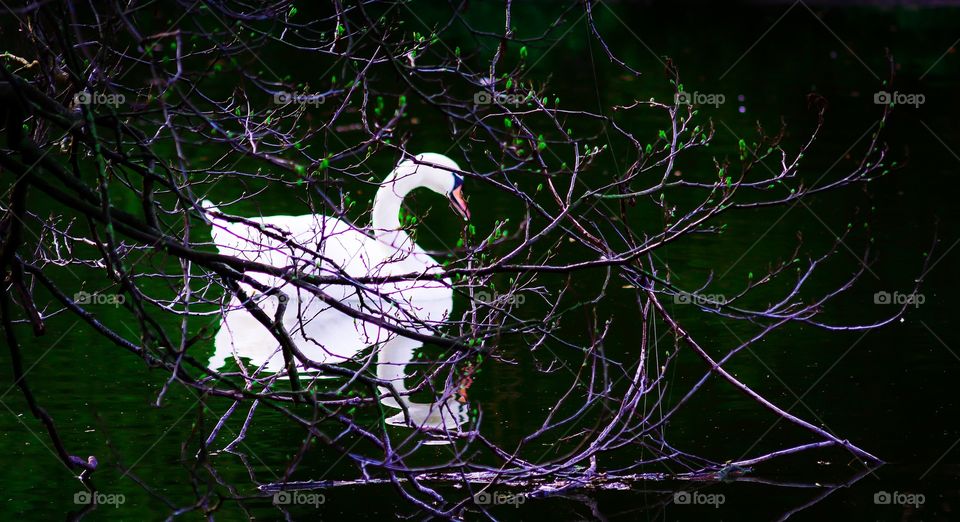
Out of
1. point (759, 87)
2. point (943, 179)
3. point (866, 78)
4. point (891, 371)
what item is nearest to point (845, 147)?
point (943, 179)

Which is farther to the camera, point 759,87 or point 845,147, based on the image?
point 759,87

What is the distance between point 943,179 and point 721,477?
975 centimetres

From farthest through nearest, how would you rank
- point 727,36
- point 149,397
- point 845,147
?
point 727,36 → point 845,147 → point 149,397

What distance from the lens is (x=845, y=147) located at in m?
17.4

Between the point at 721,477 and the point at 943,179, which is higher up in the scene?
the point at 943,179

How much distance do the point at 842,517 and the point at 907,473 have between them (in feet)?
2.25

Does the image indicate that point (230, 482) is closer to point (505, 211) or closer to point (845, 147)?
point (505, 211)

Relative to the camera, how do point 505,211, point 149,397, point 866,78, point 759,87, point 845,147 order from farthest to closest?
1. point 866,78
2. point 759,87
3. point 845,147
4. point 505,211
5. point 149,397

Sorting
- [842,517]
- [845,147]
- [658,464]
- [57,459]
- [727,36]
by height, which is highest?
[727,36]

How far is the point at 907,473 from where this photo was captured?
645 cm

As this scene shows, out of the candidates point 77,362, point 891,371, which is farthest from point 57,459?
point 891,371

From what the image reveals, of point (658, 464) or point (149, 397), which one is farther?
point (149, 397)

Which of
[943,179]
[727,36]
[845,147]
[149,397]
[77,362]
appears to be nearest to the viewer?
[149,397]

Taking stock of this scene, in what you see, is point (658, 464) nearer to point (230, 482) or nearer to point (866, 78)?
point (230, 482)
